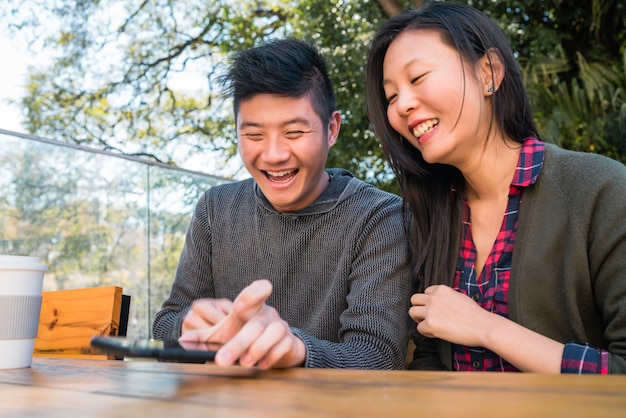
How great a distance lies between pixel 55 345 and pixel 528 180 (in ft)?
3.79

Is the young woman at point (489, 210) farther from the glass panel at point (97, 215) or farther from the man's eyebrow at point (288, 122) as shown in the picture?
the glass panel at point (97, 215)

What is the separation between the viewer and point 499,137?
1.55 meters

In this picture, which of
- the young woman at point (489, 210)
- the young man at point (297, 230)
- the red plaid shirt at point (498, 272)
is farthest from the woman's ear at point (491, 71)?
the young man at point (297, 230)

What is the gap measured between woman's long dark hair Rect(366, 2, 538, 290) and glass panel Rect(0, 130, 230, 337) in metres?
2.37

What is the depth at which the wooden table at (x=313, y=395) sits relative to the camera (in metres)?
0.62

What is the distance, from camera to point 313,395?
28.6 inches

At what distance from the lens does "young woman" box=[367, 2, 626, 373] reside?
1315 mm

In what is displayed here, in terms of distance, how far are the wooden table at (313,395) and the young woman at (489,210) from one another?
0.49m

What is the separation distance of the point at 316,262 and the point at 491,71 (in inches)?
24.0

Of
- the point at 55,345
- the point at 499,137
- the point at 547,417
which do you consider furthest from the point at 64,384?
the point at 499,137

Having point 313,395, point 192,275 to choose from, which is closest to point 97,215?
point 192,275

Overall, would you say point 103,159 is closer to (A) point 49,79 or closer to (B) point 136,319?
(B) point 136,319

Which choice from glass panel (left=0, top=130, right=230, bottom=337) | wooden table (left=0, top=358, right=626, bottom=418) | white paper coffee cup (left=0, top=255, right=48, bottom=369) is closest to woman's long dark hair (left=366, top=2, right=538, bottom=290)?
wooden table (left=0, top=358, right=626, bottom=418)

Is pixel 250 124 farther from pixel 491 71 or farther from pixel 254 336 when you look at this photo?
pixel 254 336
